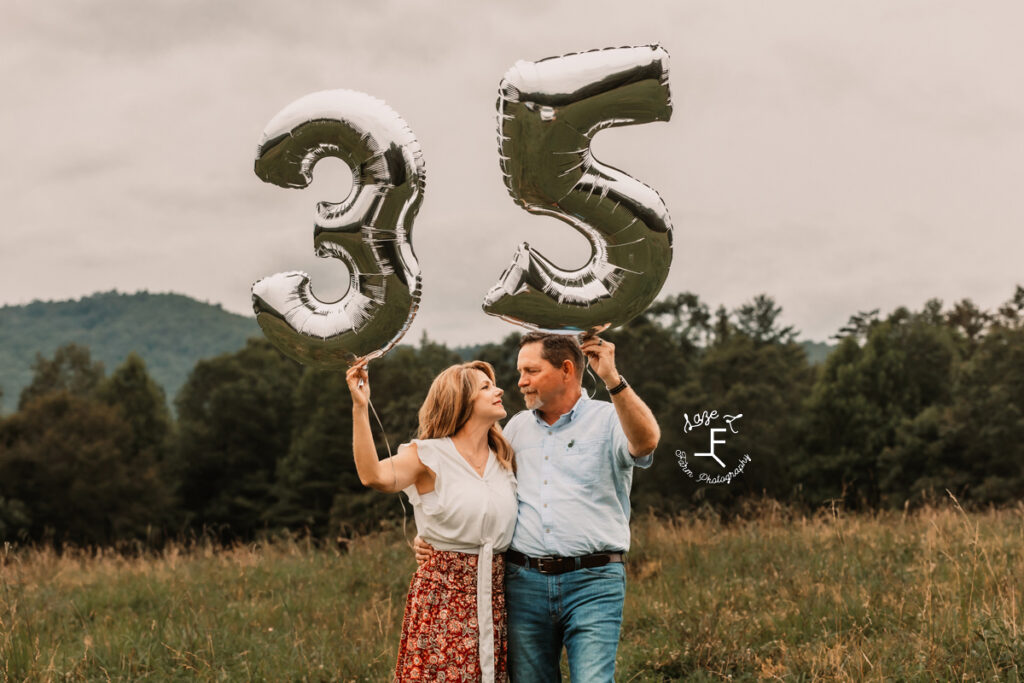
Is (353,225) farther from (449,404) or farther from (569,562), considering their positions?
(569,562)

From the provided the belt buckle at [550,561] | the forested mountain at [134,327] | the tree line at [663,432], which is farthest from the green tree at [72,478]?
the forested mountain at [134,327]

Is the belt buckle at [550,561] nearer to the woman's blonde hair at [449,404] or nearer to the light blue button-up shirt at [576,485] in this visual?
the light blue button-up shirt at [576,485]

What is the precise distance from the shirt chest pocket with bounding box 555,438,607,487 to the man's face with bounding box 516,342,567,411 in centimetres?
23

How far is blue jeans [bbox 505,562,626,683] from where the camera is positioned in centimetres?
339

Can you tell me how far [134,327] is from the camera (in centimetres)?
17212

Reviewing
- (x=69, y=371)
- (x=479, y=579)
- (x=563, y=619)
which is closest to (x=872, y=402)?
(x=563, y=619)

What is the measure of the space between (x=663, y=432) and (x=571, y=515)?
27.6 metres

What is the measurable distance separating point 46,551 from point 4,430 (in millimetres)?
29586

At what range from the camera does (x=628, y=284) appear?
3.42 m

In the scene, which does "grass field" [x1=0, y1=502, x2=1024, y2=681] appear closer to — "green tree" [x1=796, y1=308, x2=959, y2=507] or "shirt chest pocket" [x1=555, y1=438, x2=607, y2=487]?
"shirt chest pocket" [x1=555, y1=438, x2=607, y2=487]

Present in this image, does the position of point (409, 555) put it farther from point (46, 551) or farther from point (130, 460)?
point (130, 460)

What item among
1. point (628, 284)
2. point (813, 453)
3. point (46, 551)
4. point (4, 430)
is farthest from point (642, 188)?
point (4, 430)

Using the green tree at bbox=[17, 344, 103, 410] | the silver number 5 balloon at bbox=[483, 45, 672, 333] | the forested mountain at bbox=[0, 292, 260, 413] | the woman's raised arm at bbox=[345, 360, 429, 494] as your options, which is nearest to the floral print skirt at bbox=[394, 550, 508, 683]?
the woman's raised arm at bbox=[345, 360, 429, 494]

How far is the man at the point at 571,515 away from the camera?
3.42 metres
